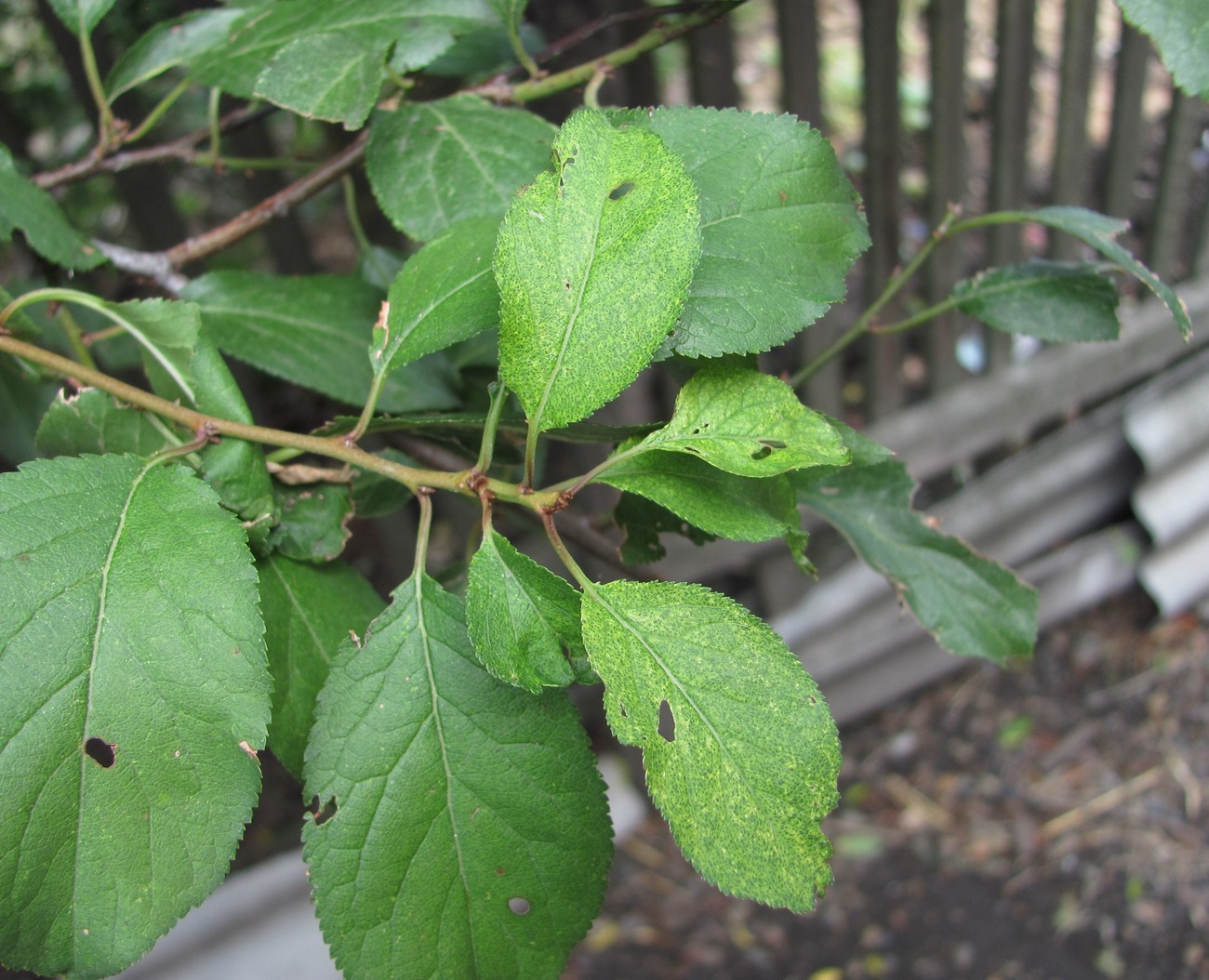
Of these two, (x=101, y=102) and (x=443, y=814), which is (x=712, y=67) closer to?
(x=101, y=102)

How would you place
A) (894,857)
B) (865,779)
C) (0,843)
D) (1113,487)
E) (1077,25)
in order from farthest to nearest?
(1113,487) → (865,779) → (894,857) → (1077,25) → (0,843)

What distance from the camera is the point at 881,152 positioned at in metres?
2.06

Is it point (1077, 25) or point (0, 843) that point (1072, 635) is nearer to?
point (1077, 25)

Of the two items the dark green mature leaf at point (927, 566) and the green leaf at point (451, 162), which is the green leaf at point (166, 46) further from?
the dark green mature leaf at point (927, 566)

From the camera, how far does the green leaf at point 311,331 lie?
865mm

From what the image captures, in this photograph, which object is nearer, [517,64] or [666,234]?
[666,234]

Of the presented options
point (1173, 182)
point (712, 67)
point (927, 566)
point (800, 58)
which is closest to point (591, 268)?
point (927, 566)

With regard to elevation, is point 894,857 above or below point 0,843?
below

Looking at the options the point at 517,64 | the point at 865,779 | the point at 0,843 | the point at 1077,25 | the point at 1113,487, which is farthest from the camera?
the point at 1113,487

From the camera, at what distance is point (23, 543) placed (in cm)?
58

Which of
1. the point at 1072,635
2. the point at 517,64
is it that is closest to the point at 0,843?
the point at 517,64

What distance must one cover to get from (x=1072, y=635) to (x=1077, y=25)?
146 centimetres

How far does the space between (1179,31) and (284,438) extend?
0.56m

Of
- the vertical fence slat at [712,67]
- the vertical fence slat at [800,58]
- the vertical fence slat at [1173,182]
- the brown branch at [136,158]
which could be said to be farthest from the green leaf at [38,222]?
the vertical fence slat at [1173,182]
